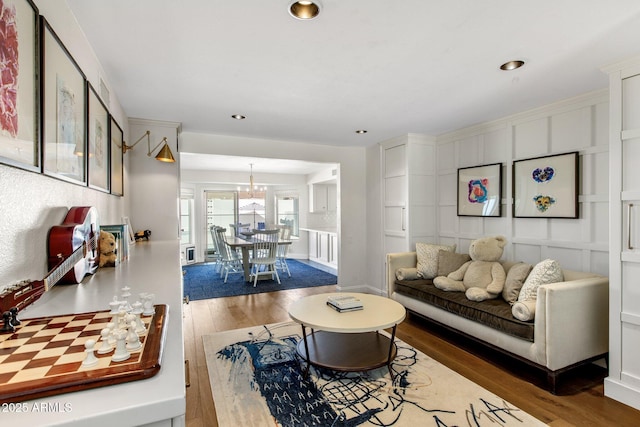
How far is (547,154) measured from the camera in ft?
10.1

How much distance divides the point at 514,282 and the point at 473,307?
428 mm

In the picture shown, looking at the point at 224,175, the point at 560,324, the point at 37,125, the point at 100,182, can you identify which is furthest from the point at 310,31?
the point at 224,175

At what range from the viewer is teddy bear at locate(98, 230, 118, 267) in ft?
5.43

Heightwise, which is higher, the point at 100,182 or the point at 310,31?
the point at 310,31

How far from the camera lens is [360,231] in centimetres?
515

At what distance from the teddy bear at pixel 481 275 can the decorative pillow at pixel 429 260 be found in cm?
29

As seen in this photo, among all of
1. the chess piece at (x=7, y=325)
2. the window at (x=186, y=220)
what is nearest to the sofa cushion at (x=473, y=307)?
the chess piece at (x=7, y=325)

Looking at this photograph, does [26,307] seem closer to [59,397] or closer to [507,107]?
[59,397]

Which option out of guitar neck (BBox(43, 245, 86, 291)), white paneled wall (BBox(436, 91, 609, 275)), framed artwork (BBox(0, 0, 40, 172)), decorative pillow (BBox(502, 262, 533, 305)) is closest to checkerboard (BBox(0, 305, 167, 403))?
guitar neck (BBox(43, 245, 86, 291))

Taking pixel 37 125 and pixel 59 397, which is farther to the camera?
pixel 37 125

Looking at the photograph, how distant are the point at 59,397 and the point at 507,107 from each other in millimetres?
3707

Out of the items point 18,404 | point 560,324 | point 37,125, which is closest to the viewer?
point 18,404

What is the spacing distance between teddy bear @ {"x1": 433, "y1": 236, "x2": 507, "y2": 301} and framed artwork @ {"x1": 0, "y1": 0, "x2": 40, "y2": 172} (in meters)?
→ 3.17

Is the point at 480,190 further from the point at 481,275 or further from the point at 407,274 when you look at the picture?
the point at 407,274
